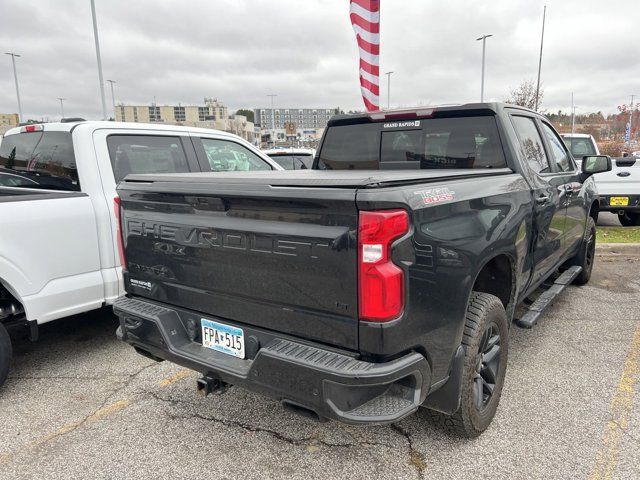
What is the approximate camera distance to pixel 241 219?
231 centimetres

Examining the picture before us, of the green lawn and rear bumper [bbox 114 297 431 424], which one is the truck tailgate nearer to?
rear bumper [bbox 114 297 431 424]

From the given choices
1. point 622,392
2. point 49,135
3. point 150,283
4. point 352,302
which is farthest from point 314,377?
point 49,135

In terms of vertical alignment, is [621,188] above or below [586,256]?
above

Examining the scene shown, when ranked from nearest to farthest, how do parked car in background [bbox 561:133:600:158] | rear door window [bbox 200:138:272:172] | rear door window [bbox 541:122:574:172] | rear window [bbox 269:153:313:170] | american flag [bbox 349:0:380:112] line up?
rear door window [bbox 541:122:574:172]
rear door window [bbox 200:138:272:172]
american flag [bbox 349:0:380:112]
parked car in background [bbox 561:133:600:158]
rear window [bbox 269:153:313:170]

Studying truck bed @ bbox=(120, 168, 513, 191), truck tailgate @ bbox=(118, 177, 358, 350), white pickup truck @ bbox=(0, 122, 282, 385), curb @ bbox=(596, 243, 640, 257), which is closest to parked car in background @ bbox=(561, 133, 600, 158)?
curb @ bbox=(596, 243, 640, 257)

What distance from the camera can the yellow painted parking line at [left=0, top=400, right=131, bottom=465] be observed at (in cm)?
278

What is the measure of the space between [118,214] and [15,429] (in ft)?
4.97

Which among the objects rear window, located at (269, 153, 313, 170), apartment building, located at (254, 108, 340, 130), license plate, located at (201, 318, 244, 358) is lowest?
license plate, located at (201, 318, 244, 358)

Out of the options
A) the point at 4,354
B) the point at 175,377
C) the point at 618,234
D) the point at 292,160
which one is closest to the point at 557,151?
the point at 175,377

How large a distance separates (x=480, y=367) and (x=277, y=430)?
50.3 inches

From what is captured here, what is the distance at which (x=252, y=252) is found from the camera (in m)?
2.28

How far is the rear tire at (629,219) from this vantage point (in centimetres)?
977

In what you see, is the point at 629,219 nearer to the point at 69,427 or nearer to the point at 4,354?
the point at 69,427

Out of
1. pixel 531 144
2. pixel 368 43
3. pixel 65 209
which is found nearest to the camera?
pixel 65 209
